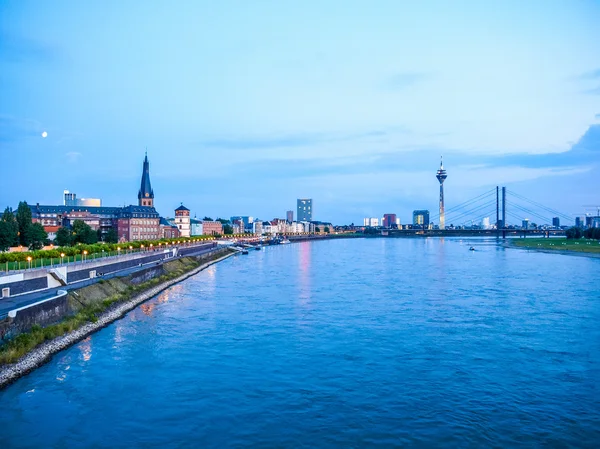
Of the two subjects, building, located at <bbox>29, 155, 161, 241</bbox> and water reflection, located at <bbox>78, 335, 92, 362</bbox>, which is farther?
building, located at <bbox>29, 155, 161, 241</bbox>

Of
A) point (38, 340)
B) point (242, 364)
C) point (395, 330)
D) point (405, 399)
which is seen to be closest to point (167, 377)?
point (242, 364)

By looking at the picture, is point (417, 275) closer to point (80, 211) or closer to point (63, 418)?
point (63, 418)

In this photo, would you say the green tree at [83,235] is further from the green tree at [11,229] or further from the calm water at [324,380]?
the calm water at [324,380]

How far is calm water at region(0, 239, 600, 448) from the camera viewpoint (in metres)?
9.88

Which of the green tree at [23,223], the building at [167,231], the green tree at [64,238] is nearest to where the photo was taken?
the green tree at [23,223]

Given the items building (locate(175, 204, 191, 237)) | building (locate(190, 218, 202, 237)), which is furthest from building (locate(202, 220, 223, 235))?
building (locate(175, 204, 191, 237))

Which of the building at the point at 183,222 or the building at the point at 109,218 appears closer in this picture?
the building at the point at 109,218

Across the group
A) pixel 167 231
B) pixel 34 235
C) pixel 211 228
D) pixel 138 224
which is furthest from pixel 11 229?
pixel 211 228

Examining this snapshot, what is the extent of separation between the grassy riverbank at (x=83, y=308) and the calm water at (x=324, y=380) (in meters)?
0.78

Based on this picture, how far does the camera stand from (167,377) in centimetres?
1326

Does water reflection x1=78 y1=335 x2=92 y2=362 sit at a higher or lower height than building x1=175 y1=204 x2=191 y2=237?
lower

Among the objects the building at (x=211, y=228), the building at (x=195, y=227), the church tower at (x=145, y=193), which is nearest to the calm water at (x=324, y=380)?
the church tower at (x=145, y=193)

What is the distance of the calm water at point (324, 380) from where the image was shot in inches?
389

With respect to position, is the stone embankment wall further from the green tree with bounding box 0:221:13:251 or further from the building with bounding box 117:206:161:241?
the building with bounding box 117:206:161:241
